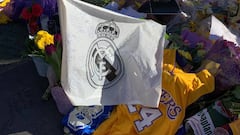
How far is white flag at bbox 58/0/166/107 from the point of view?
7.02 ft

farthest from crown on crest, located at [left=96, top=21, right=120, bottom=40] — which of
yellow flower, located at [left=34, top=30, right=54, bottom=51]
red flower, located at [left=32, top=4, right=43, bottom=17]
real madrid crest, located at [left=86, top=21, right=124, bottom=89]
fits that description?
red flower, located at [left=32, top=4, right=43, bottom=17]

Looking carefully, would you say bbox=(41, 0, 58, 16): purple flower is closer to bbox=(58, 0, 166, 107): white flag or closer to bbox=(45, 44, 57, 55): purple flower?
bbox=(45, 44, 57, 55): purple flower

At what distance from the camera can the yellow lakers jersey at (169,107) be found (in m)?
2.40

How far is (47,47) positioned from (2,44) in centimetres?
96

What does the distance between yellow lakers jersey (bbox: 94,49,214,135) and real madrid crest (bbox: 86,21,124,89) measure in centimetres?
27

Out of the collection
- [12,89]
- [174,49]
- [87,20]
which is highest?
[87,20]

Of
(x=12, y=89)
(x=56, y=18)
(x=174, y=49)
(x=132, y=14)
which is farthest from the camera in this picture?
(x=56, y=18)

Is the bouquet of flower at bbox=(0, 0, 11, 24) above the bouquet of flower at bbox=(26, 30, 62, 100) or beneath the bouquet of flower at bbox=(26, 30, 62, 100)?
beneath

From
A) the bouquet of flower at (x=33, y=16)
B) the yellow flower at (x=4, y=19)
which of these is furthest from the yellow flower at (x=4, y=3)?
the bouquet of flower at (x=33, y=16)

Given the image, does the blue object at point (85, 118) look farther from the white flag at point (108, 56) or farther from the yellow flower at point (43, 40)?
the yellow flower at point (43, 40)

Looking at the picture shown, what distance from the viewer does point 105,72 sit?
2.30m

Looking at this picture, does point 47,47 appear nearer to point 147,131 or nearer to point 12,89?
point 12,89

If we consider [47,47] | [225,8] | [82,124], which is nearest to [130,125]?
[82,124]

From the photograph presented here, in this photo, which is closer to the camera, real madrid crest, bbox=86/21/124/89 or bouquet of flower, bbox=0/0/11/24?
real madrid crest, bbox=86/21/124/89
